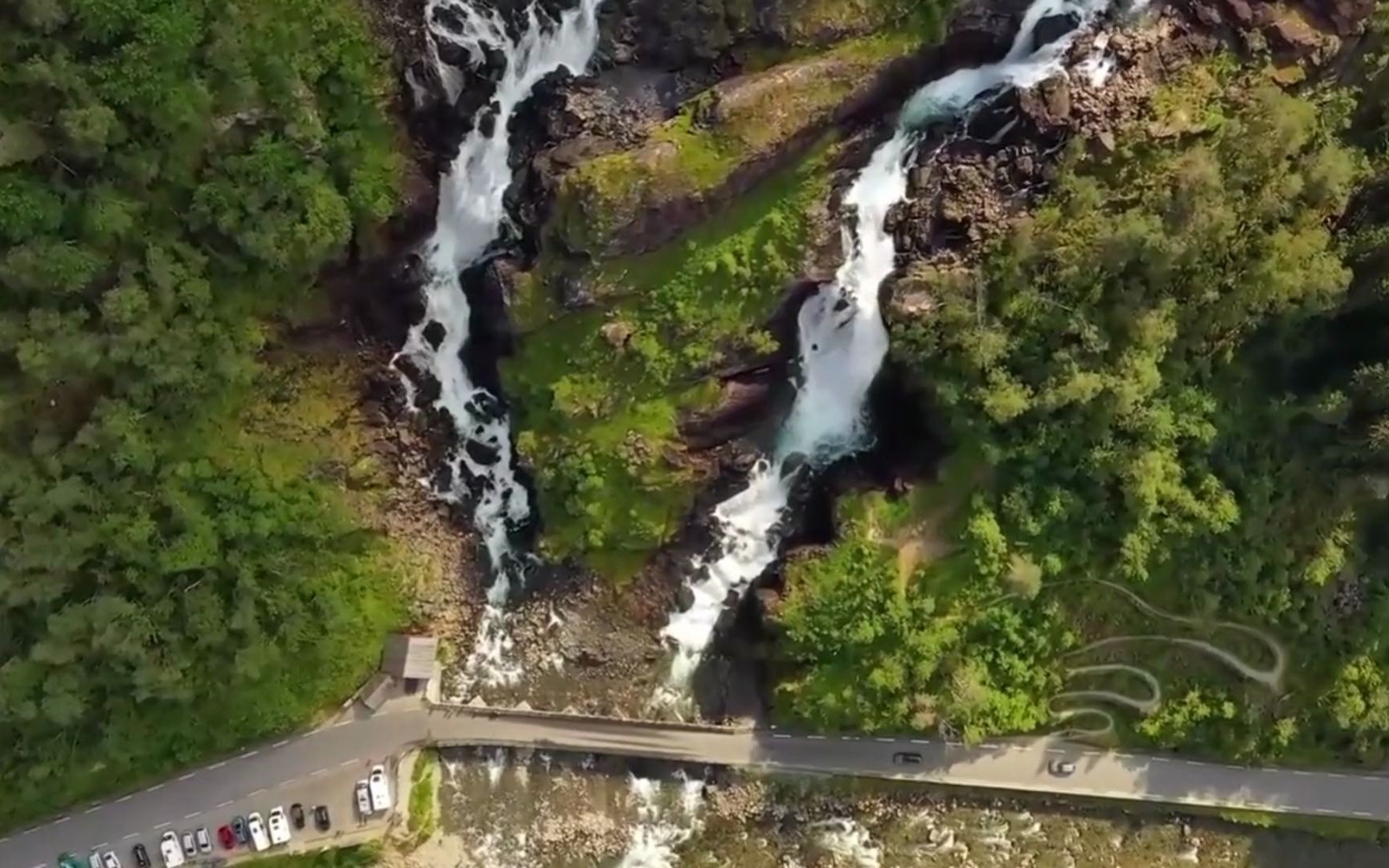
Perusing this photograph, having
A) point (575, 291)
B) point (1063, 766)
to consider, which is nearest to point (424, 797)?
point (575, 291)

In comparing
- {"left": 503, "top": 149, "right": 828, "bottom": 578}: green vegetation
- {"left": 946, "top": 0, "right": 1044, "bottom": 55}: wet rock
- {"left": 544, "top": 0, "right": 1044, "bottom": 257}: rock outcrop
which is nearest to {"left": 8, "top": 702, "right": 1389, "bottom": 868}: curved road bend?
{"left": 503, "top": 149, "right": 828, "bottom": 578}: green vegetation

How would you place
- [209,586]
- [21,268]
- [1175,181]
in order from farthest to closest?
[209,586]
[1175,181]
[21,268]

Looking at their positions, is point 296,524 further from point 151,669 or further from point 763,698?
point 763,698

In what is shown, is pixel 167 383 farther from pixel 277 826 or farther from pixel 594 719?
pixel 594 719

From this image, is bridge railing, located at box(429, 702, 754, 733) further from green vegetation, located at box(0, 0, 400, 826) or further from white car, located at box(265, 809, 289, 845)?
white car, located at box(265, 809, 289, 845)

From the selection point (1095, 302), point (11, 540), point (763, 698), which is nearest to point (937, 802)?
point (763, 698)

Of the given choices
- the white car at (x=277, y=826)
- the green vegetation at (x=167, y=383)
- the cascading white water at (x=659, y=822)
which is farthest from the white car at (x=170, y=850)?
the cascading white water at (x=659, y=822)
